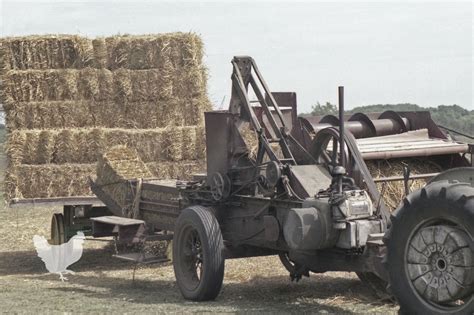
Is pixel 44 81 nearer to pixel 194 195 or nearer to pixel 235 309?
pixel 194 195

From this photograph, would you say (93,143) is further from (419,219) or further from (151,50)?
(419,219)

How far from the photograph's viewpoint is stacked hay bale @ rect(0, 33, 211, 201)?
14672 mm

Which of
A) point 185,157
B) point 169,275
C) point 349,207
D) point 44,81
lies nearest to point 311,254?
point 349,207

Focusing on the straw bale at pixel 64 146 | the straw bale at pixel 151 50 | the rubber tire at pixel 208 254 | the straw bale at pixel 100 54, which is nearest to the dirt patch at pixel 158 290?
the rubber tire at pixel 208 254

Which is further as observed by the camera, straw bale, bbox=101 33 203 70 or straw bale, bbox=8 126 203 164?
straw bale, bbox=101 33 203 70

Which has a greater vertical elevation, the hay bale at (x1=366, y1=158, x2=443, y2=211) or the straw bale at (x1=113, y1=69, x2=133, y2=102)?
the straw bale at (x1=113, y1=69, x2=133, y2=102)

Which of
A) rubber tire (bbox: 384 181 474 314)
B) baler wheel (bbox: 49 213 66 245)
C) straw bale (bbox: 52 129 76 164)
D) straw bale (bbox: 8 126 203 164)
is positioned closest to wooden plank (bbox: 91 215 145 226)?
baler wheel (bbox: 49 213 66 245)

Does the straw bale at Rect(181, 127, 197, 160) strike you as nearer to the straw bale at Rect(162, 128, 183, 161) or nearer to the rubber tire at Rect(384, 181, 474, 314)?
the straw bale at Rect(162, 128, 183, 161)

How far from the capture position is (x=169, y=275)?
12016 millimetres

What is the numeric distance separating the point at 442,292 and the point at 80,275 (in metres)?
6.92

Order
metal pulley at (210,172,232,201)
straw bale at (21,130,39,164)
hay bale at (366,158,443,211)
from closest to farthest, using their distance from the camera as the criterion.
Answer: metal pulley at (210,172,232,201) → hay bale at (366,158,443,211) → straw bale at (21,130,39,164)

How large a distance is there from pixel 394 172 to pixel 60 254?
492 cm

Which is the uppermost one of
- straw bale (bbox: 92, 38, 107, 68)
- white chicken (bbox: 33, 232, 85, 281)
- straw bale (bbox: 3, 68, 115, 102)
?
straw bale (bbox: 92, 38, 107, 68)

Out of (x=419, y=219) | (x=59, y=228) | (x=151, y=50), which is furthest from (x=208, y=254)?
(x=151, y=50)
